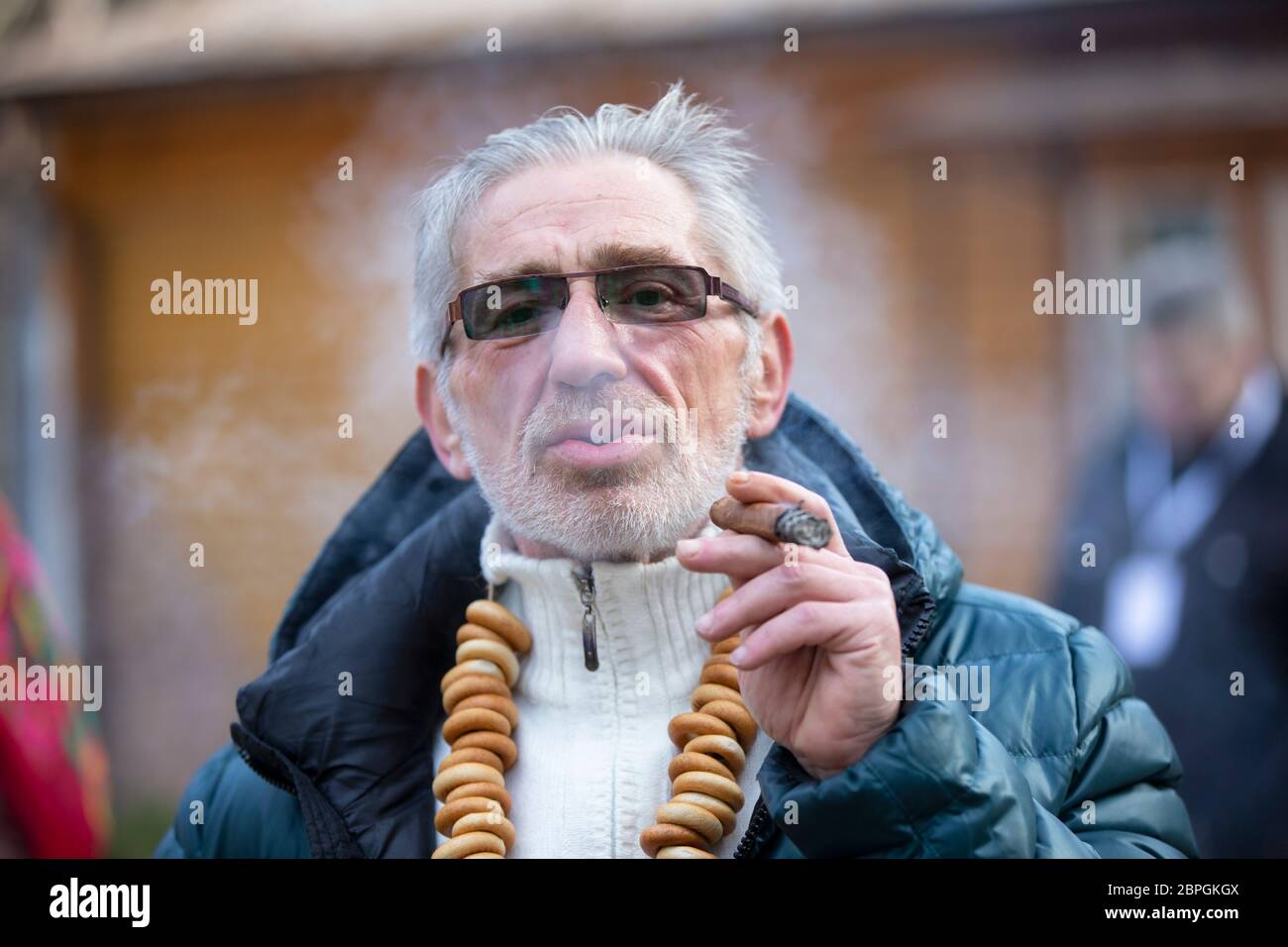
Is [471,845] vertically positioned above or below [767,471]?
below

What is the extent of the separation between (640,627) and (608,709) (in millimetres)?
125

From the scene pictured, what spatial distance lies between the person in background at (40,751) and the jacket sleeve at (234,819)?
1.34 feet

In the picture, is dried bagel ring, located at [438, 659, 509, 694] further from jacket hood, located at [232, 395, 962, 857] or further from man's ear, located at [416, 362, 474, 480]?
man's ear, located at [416, 362, 474, 480]

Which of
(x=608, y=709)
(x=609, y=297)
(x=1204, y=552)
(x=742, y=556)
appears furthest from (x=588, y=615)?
(x=1204, y=552)

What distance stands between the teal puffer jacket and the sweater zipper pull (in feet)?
0.73

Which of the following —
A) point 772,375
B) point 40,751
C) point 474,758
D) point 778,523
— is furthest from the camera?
point 40,751

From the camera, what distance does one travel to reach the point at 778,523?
1327 millimetres

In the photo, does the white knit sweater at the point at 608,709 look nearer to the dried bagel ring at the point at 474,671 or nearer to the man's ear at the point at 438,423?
the dried bagel ring at the point at 474,671

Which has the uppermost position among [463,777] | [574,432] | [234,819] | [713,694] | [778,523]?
[574,432]

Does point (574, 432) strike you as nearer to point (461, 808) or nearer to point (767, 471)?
point (767, 471)

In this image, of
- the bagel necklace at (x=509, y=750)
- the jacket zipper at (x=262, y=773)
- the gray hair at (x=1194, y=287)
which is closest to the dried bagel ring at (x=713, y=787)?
the bagel necklace at (x=509, y=750)

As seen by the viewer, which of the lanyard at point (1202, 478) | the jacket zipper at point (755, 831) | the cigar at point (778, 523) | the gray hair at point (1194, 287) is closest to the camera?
the cigar at point (778, 523)

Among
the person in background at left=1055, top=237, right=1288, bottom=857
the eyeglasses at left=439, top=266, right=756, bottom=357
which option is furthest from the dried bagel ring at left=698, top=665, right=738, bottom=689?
the person in background at left=1055, top=237, right=1288, bottom=857

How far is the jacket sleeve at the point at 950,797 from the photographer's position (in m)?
1.36
